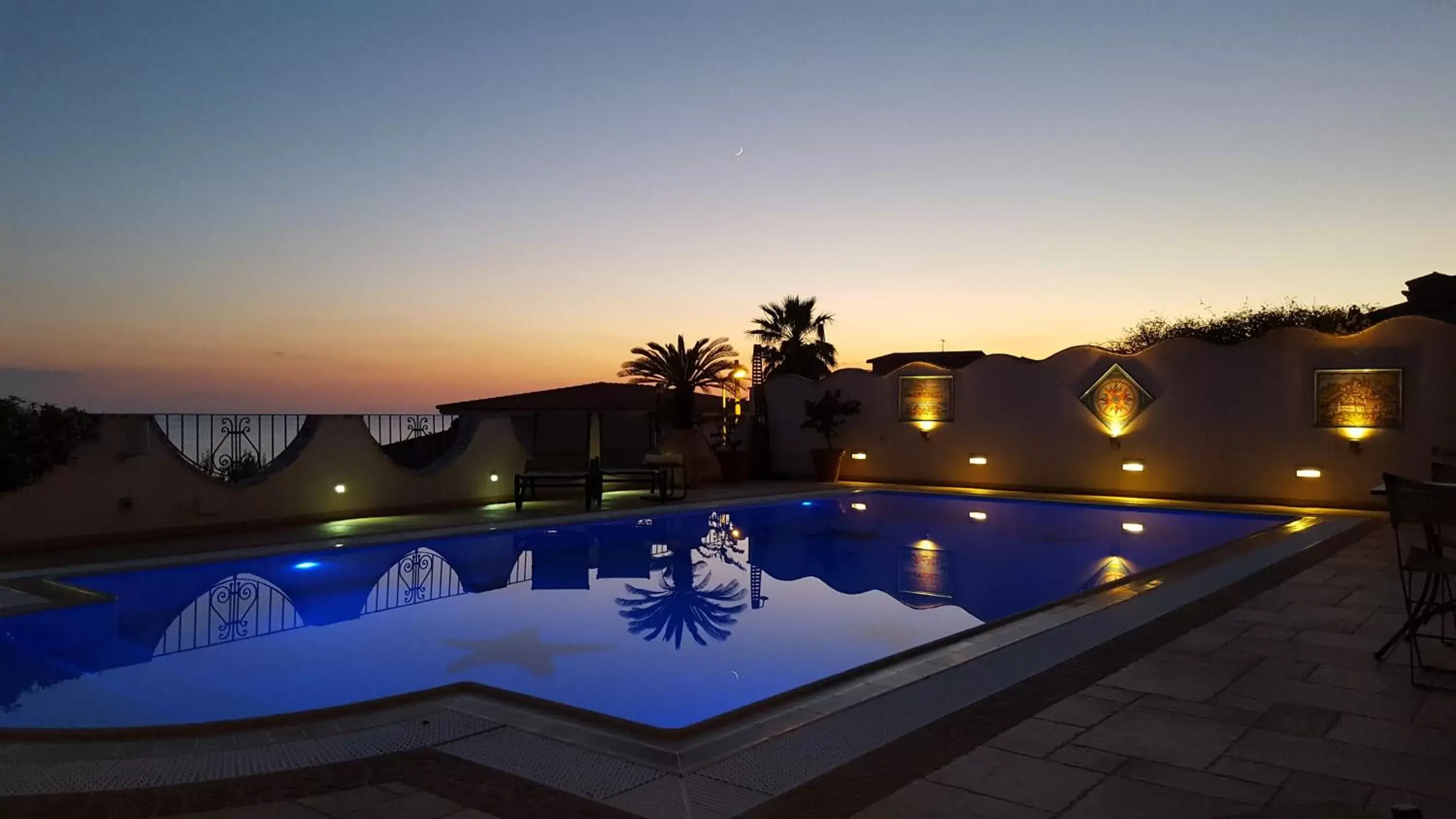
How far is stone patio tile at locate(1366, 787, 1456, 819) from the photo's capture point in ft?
8.19

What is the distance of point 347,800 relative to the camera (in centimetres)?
266

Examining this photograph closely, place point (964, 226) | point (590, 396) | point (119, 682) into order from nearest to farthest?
point (119, 682) → point (964, 226) → point (590, 396)

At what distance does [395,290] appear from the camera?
55.0 feet

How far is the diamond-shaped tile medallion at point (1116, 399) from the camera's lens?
14031mm

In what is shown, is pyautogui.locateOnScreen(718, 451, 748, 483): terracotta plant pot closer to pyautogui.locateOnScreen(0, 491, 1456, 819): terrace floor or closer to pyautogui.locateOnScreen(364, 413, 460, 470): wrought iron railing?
pyautogui.locateOnScreen(364, 413, 460, 470): wrought iron railing

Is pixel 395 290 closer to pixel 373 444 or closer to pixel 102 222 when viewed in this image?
pixel 102 222

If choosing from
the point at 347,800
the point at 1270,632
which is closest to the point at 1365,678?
the point at 1270,632

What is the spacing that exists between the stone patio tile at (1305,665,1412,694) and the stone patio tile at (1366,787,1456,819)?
4.25 feet

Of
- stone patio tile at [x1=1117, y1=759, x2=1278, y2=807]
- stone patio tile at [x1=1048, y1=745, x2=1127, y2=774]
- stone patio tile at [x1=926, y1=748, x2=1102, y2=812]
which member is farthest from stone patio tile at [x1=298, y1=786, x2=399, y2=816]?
stone patio tile at [x1=1117, y1=759, x2=1278, y2=807]

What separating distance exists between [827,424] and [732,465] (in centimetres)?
203

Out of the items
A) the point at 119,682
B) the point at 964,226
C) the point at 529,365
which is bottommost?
the point at 119,682

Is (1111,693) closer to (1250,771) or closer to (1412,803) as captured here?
(1250,771)

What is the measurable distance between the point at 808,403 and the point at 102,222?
11.7m

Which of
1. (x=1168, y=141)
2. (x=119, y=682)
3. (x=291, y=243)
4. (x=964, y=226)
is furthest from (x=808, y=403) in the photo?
(x=119, y=682)
